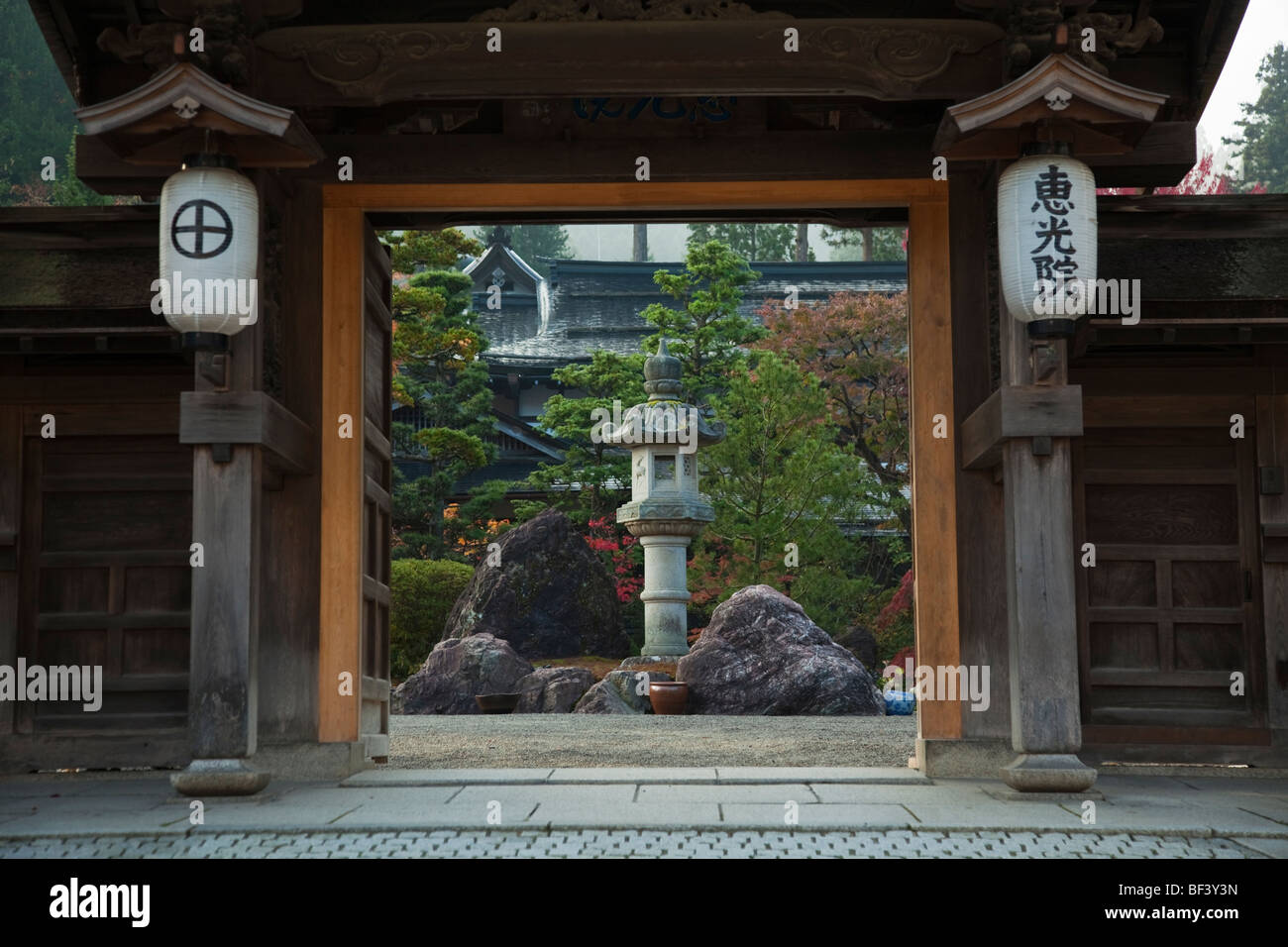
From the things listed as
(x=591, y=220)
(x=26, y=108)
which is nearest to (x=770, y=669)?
(x=591, y=220)

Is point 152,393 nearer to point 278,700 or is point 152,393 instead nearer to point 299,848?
point 278,700

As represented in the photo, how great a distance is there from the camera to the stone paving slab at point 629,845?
509cm

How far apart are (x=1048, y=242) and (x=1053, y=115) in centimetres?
62

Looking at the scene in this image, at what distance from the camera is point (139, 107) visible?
6.50 metres

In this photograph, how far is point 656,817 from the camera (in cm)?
582

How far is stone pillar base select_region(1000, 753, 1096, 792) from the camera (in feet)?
20.8

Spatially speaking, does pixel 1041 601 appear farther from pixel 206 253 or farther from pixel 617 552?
pixel 617 552

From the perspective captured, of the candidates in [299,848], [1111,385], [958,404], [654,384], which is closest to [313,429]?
[299,848]

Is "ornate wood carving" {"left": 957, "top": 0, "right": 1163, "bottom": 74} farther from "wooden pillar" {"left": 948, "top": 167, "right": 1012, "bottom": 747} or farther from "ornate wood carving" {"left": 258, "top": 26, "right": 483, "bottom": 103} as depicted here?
"ornate wood carving" {"left": 258, "top": 26, "right": 483, "bottom": 103}

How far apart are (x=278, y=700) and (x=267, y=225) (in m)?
2.75

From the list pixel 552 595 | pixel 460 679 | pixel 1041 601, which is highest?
pixel 1041 601

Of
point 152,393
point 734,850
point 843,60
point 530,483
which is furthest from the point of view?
point 530,483

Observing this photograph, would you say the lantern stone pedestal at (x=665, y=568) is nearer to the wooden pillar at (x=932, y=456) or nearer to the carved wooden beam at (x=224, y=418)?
the wooden pillar at (x=932, y=456)

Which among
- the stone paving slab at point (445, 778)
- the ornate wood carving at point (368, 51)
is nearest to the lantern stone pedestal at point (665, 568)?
the stone paving slab at point (445, 778)
